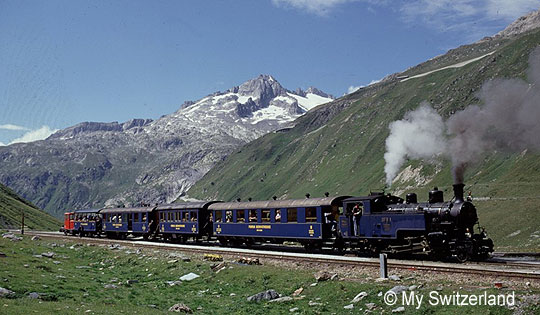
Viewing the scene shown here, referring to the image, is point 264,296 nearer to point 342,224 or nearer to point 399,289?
point 399,289

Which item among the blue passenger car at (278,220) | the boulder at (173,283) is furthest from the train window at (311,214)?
the boulder at (173,283)

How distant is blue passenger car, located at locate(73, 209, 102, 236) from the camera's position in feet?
211

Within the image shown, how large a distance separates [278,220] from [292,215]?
5.38ft

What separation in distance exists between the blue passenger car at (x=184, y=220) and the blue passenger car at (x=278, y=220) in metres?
1.76

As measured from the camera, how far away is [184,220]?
50406 mm

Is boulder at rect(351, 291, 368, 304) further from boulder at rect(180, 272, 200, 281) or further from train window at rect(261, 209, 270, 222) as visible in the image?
train window at rect(261, 209, 270, 222)

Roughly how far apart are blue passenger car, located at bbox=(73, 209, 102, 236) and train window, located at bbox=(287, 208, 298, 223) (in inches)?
1438

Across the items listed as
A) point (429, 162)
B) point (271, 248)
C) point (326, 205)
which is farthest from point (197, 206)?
point (429, 162)

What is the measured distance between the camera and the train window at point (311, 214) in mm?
35928

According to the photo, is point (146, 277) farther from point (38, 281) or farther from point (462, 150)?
point (462, 150)

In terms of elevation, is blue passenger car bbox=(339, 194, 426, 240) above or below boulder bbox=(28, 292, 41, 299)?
above

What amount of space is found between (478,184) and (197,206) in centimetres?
6760

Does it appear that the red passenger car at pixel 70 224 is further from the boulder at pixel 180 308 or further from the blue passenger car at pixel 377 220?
the boulder at pixel 180 308

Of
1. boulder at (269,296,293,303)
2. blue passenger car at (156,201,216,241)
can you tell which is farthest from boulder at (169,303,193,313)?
blue passenger car at (156,201,216,241)
